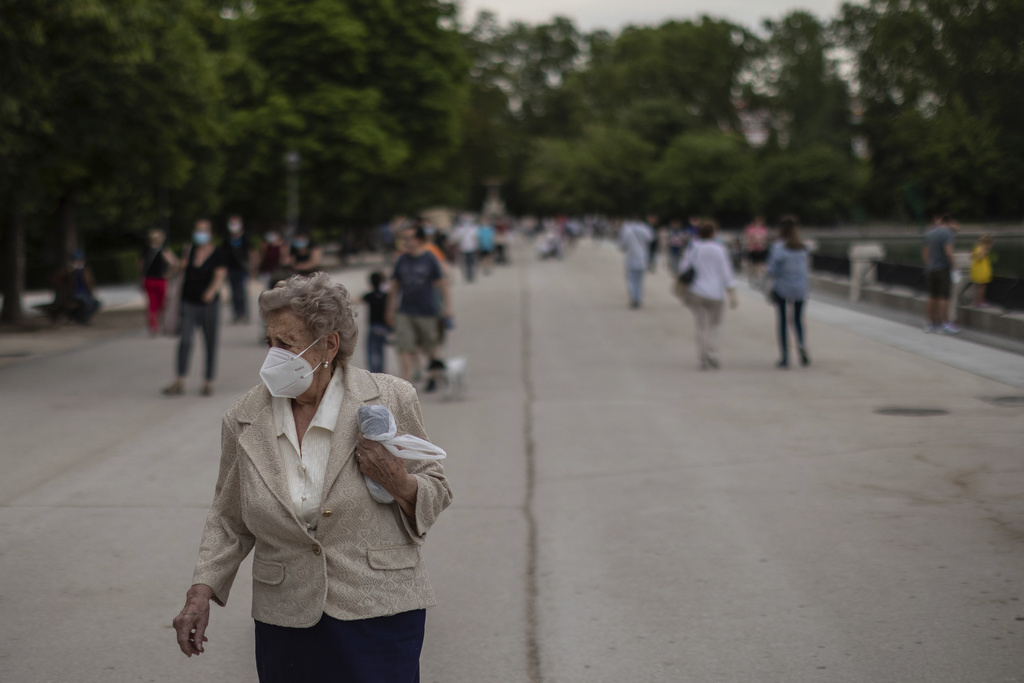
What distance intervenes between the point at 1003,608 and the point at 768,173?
75.0 metres

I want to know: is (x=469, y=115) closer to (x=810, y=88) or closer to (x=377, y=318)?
(x=810, y=88)

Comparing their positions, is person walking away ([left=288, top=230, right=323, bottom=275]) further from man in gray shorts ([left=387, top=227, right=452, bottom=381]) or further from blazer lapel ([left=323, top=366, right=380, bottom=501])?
blazer lapel ([left=323, top=366, right=380, bottom=501])

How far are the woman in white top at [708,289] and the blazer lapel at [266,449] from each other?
37.7 ft

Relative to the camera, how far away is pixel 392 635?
2904 mm

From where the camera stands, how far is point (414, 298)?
11.8 meters

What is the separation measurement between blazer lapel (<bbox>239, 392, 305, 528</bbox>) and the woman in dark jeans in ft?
29.8

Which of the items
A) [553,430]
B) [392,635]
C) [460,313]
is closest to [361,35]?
[460,313]

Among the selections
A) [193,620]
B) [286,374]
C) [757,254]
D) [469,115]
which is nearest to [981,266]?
[757,254]

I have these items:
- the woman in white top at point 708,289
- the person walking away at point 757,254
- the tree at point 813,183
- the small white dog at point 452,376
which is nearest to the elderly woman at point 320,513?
the small white dog at point 452,376

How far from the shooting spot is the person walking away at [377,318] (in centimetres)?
1234

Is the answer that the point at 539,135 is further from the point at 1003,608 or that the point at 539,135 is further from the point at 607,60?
the point at 1003,608

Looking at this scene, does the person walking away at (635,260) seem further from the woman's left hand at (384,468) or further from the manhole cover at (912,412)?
the woman's left hand at (384,468)

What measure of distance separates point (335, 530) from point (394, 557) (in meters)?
0.17

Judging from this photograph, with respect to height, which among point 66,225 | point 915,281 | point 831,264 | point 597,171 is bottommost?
point 915,281
